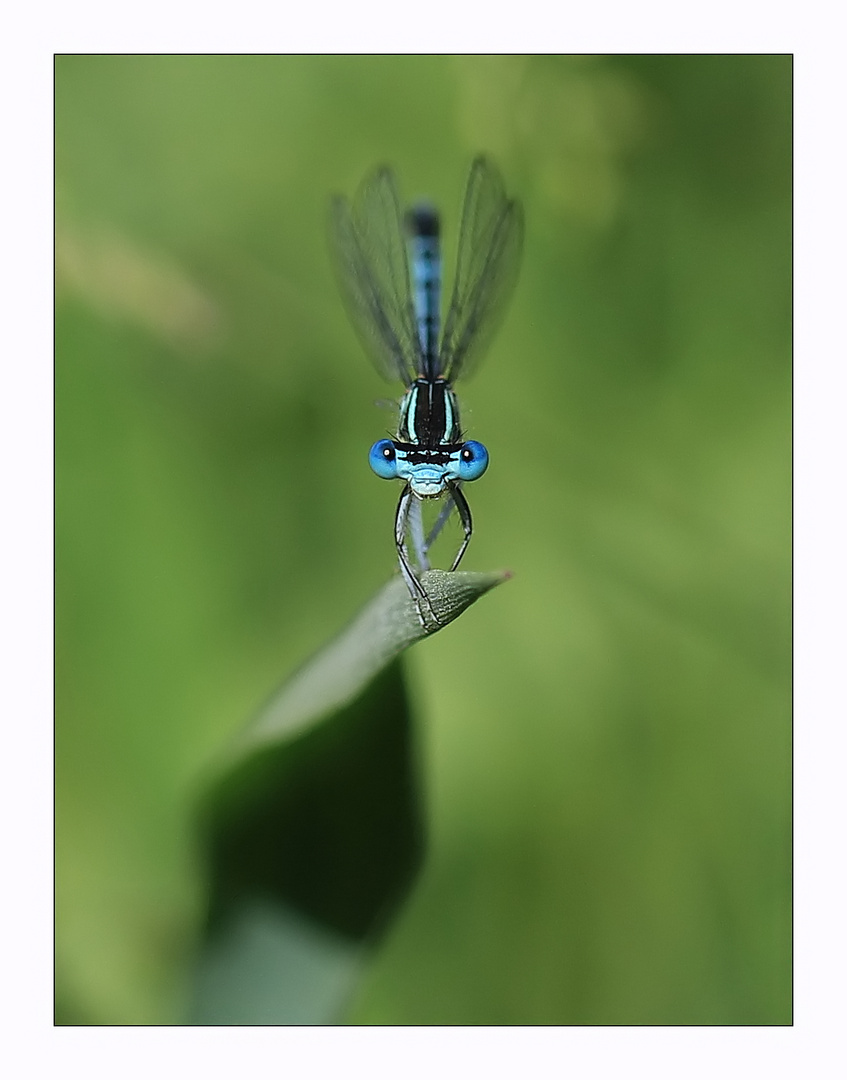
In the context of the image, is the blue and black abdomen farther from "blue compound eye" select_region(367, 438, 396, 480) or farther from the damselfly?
"blue compound eye" select_region(367, 438, 396, 480)

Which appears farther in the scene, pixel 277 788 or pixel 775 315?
pixel 775 315

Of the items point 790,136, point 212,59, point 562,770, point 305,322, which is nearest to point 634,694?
point 562,770

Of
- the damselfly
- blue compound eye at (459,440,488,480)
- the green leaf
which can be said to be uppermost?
the damselfly

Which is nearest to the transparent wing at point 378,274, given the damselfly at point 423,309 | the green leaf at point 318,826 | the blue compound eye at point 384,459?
the damselfly at point 423,309

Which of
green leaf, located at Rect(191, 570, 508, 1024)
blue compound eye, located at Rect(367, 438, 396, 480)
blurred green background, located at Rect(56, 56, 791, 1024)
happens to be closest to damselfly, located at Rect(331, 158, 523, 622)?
blue compound eye, located at Rect(367, 438, 396, 480)

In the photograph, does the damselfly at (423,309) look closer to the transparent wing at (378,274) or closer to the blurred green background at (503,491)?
the transparent wing at (378,274)

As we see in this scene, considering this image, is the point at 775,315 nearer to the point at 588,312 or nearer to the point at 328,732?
the point at 588,312
